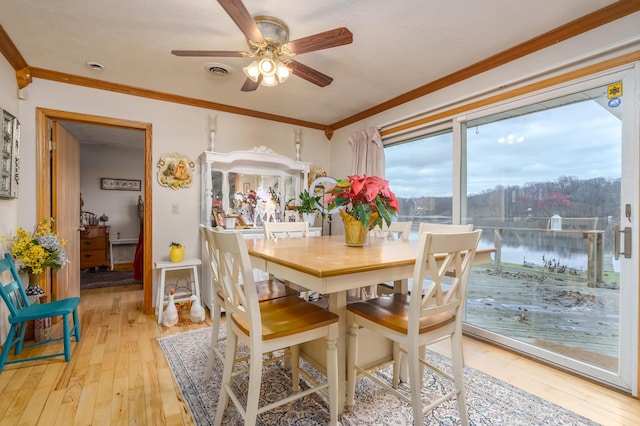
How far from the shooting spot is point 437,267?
128 centimetres

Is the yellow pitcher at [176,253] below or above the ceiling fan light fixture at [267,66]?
below

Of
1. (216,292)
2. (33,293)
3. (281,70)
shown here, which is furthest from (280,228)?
(33,293)

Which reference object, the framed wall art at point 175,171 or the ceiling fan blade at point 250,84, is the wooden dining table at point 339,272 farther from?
the framed wall art at point 175,171

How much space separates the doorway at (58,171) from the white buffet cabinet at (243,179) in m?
0.51

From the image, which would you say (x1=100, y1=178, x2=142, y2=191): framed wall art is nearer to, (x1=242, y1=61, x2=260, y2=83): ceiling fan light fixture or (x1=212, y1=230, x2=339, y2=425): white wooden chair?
(x1=242, y1=61, x2=260, y2=83): ceiling fan light fixture

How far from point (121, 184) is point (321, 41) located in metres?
5.24

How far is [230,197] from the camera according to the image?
135 inches

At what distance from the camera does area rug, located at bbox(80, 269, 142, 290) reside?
4102 millimetres

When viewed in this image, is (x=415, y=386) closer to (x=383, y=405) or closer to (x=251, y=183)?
(x=383, y=405)

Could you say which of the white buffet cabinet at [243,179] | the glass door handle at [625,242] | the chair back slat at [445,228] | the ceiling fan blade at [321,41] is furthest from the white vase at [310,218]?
the glass door handle at [625,242]

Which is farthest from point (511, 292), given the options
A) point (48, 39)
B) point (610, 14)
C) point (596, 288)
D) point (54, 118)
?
point (54, 118)

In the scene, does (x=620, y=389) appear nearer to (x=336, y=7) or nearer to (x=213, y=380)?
(x=213, y=380)

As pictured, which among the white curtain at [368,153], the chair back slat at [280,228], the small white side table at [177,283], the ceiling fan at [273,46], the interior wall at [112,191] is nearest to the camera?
the ceiling fan at [273,46]

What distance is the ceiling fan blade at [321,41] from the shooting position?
1.58m
